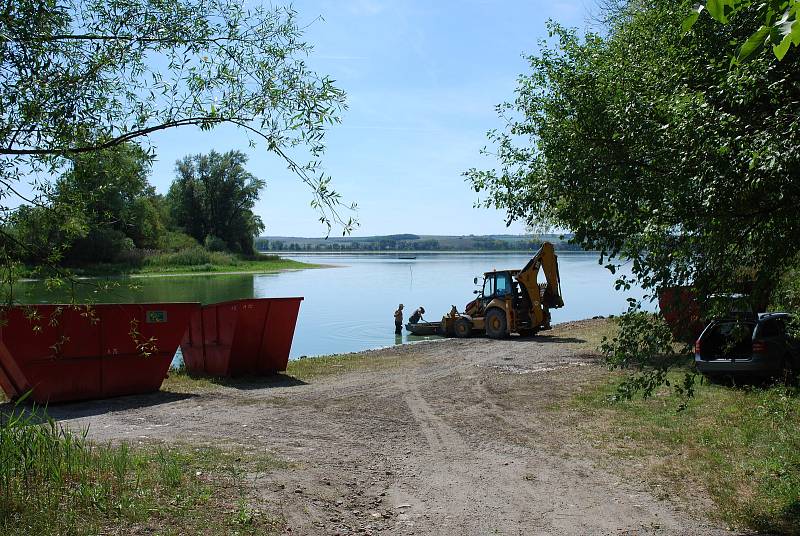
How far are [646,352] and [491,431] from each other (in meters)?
4.00

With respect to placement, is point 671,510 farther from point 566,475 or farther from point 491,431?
point 491,431

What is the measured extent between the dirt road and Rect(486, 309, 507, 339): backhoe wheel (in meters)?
8.49

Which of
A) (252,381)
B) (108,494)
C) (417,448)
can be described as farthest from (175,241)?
(108,494)

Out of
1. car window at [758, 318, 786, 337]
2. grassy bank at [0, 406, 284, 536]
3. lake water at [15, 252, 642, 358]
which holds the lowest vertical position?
lake water at [15, 252, 642, 358]

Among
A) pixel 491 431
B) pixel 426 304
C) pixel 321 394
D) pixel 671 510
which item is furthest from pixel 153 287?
pixel 671 510

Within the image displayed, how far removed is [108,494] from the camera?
586cm

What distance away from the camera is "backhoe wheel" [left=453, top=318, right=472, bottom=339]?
27.2m

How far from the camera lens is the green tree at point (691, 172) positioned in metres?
5.73

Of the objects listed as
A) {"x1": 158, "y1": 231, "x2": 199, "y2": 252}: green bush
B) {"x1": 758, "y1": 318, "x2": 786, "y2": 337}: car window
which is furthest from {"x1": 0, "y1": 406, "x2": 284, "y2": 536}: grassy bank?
{"x1": 158, "y1": 231, "x2": 199, "y2": 252}: green bush

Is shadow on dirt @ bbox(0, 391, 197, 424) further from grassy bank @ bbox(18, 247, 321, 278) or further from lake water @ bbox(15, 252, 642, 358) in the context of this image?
grassy bank @ bbox(18, 247, 321, 278)

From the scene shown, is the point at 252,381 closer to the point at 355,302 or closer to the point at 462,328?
the point at 462,328

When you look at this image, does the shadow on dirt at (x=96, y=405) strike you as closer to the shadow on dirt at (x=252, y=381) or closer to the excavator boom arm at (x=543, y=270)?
the shadow on dirt at (x=252, y=381)

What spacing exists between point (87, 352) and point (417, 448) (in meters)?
6.69

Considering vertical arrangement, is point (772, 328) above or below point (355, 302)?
above
